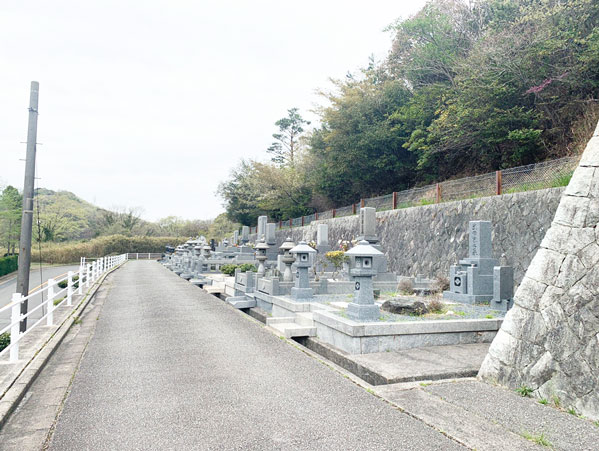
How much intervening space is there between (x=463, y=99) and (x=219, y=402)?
15825mm

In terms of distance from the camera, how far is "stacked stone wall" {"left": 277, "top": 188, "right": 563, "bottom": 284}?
1132 cm

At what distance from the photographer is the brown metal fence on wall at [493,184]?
38.7 ft

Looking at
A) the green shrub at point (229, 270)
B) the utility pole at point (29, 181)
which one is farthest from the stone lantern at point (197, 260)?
the utility pole at point (29, 181)

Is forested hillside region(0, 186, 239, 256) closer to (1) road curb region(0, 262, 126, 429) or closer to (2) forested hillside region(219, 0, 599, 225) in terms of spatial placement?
(2) forested hillside region(219, 0, 599, 225)

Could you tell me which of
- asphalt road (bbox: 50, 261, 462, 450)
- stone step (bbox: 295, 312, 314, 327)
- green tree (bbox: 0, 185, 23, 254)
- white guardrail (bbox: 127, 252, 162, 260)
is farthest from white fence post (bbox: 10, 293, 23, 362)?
white guardrail (bbox: 127, 252, 162, 260)

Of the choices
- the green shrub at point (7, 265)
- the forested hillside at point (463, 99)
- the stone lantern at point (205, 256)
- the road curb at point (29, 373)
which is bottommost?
the green shrub at point (7, 265)

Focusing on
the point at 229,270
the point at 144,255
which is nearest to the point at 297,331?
the point at 229,270

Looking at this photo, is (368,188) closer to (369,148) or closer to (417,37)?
(369,148)

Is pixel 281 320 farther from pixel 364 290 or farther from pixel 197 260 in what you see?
pixel 197 260

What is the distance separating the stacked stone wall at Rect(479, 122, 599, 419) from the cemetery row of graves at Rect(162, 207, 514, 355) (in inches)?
65.2

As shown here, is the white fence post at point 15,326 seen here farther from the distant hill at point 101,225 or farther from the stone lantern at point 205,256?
the distant hill at point 101,225

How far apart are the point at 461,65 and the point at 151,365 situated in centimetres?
1633

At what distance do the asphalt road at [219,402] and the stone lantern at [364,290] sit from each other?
1.18 m

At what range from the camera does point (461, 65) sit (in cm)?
1647
